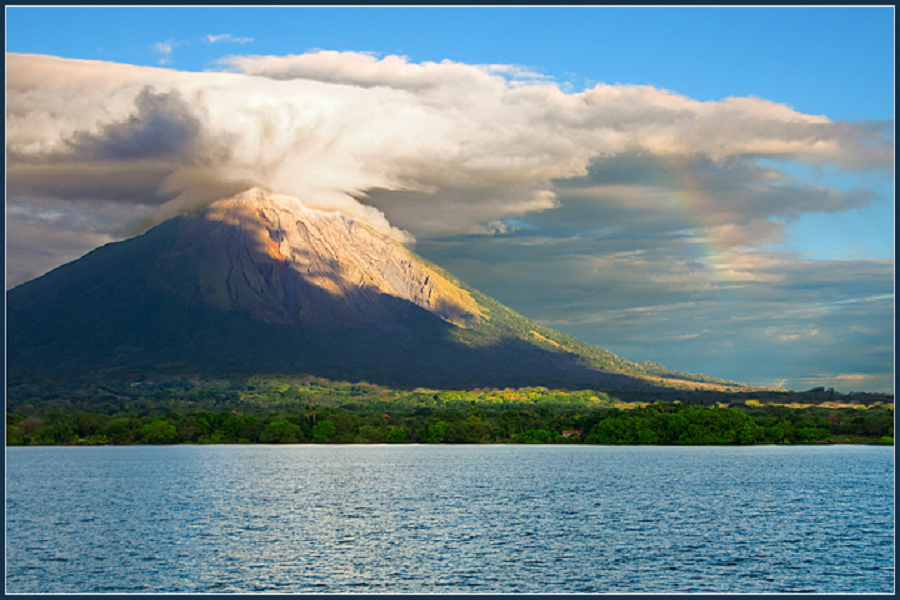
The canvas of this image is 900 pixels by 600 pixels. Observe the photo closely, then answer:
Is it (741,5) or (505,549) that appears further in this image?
(505,549)

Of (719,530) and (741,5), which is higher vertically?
(741,5)

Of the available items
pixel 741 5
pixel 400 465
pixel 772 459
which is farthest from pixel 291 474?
pixel 741 5

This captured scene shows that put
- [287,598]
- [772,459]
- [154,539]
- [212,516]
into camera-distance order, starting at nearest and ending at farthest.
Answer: [287,598] < [154,539] < [212,516] < [772,459]

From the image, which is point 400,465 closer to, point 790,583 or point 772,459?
point 772,459

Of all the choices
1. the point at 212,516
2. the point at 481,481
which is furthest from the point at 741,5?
Answer: the point at 481,481

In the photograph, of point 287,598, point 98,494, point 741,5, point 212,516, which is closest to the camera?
point 741,5

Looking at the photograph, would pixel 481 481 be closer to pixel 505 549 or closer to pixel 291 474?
pixel 291 474
